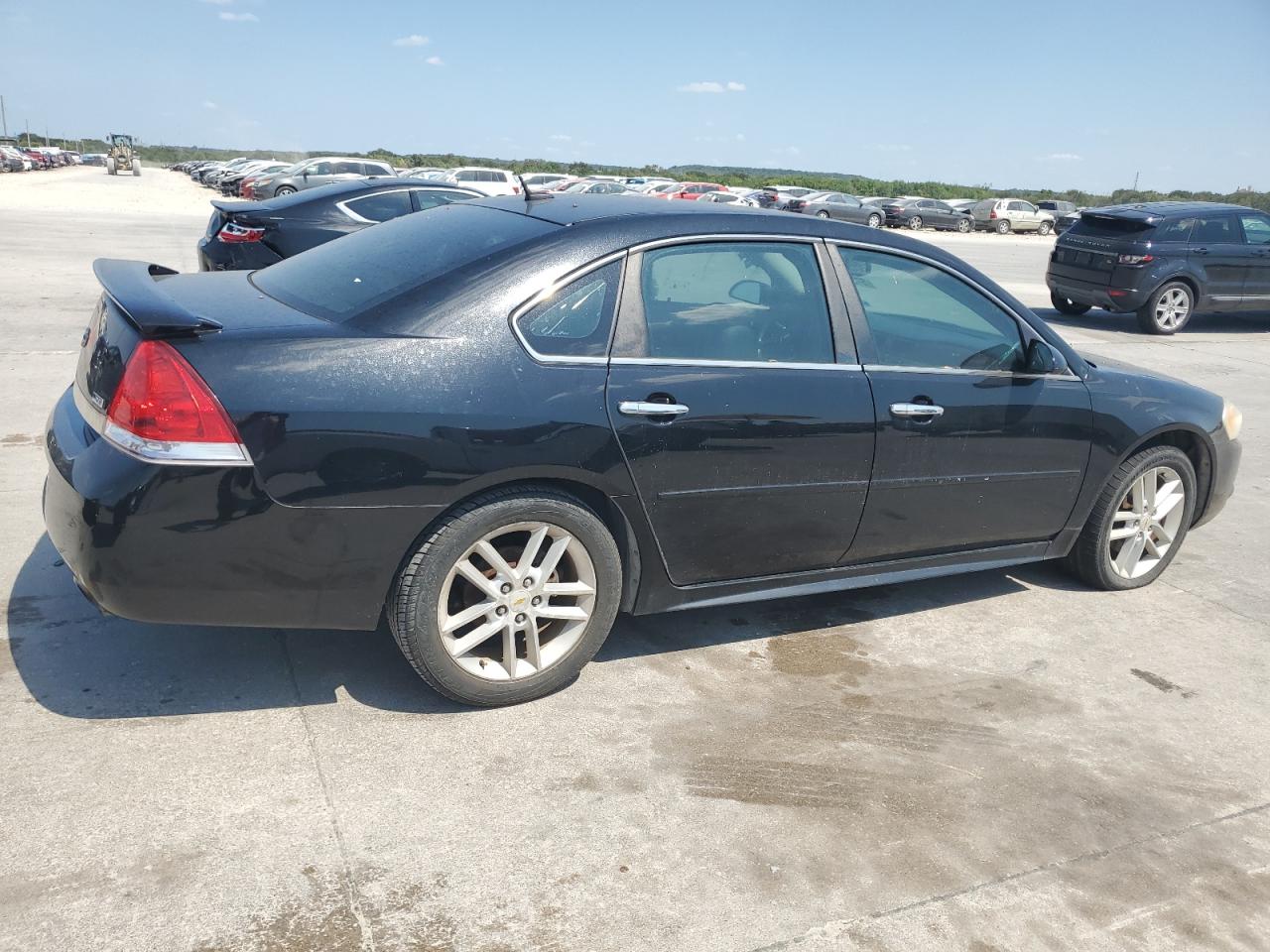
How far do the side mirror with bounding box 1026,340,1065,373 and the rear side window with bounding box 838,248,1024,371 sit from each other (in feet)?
0.15

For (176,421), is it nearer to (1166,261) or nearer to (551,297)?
(551,297)

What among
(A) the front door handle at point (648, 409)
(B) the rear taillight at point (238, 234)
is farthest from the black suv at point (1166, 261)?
(A) the front door handle at point (648, 409)

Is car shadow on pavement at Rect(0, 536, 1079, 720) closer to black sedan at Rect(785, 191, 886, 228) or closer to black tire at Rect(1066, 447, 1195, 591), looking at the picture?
black tire at Rect(1066, 447, 1195, 591)

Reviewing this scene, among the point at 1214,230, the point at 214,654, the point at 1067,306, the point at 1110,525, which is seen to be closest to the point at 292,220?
the point at 214,654

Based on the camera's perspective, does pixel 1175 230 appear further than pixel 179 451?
Yes

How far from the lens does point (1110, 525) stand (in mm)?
4793

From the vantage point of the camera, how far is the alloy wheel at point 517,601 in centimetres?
335

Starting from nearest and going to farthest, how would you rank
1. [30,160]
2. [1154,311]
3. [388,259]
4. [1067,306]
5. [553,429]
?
[553,429] < [388,259] < [1154,311] < [1067,306] < [30,160]

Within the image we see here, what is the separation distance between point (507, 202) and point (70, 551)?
6.87 ft

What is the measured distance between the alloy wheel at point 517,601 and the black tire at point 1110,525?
250 cm

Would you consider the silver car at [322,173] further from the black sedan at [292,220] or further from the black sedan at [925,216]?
the black sedan at [292,220]

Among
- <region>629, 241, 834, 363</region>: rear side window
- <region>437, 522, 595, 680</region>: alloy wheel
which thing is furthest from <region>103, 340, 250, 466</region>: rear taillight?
<region>629, 241, 834, 363</region>: rear side window

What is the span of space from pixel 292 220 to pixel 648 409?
24.6 ft

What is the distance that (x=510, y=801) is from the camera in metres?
3.04
